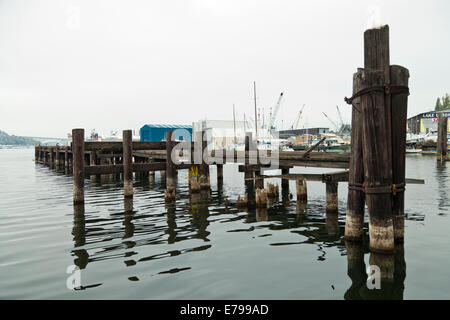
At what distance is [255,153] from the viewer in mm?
17203

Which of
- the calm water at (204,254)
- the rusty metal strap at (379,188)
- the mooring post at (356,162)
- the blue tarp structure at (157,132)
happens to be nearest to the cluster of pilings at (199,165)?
the calm water at (204,254)

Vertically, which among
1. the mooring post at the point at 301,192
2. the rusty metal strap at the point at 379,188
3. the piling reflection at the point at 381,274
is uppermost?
the rusty metal strap at the point at 379,188

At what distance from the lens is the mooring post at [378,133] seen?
7094 mm

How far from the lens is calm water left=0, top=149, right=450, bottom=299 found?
6.41 m

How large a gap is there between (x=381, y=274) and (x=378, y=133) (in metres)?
3.05

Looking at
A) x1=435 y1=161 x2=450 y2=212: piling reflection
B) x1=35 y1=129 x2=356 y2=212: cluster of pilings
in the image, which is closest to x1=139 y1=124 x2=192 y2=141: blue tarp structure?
x1=35 y1=129 x2=356 y2=212: cluster of pilings

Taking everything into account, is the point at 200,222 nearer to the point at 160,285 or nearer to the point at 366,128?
the point at 160,285

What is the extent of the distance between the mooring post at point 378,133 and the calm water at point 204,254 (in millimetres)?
1408

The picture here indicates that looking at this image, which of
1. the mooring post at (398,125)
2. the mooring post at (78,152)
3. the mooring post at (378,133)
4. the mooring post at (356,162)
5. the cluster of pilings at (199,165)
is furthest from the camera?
the mooring post at (78,152)

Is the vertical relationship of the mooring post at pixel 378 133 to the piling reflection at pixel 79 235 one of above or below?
above

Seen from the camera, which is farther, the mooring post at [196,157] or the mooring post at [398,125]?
the mooring post at [196,157]

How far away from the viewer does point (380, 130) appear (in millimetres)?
7113

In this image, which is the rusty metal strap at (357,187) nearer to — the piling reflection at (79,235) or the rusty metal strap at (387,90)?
the rusty metal strap at (387,90)
